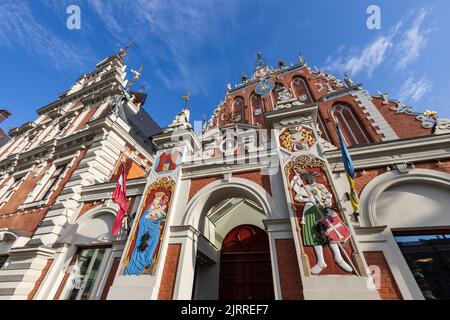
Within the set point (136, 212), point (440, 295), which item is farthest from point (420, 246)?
point (136, 212)

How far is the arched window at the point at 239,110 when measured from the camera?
15797 mm

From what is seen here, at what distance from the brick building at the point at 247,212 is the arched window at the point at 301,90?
82 cm

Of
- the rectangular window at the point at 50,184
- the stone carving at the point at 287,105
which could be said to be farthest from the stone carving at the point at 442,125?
the rectangular window at the point at 50,184

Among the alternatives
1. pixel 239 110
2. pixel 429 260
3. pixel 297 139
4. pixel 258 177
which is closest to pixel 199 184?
pixel 258 177

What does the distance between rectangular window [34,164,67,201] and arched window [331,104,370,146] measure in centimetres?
1620

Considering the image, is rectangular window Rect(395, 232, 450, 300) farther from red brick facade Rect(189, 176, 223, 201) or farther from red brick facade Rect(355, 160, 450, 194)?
red brick facade Rect(189, 176, 223, 201)

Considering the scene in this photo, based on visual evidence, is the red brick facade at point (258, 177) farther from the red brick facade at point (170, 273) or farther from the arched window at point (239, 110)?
the arched window at point (239, 110)

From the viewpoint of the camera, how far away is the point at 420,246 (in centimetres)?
543

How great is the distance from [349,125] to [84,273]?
14570 mm

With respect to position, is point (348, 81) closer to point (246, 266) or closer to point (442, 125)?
point (442, 125)

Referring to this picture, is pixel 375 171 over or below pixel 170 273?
over

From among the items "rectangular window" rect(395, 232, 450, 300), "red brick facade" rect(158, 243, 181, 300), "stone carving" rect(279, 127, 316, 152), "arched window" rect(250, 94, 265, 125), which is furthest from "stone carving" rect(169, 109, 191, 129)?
"rectangular window" rect(395, 232, 450, 300)

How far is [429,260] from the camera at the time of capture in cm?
520
